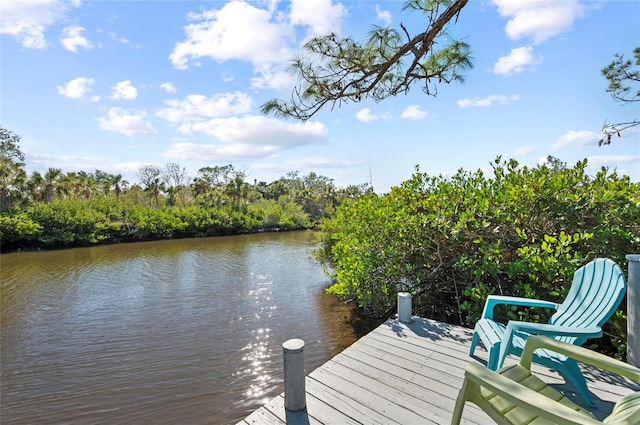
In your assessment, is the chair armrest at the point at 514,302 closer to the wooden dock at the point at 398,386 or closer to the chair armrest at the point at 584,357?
the wooden dock at the point at 398,386

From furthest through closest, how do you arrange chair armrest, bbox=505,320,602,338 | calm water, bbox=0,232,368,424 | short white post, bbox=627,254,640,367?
calm water, bbox=0,232,368,424 → short white post, bbox=627,254,640,367 → chair armrest, bbox=505,320,602,338

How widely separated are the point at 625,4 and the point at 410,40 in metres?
2.50

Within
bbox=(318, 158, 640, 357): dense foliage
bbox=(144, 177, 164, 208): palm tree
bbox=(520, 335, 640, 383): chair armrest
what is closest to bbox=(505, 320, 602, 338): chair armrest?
bbox=(520, 335, 640, 383): chair armrest

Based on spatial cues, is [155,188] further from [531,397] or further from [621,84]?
[531,397]

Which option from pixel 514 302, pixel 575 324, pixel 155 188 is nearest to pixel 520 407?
pixel 575 324

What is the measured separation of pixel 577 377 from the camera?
1.93 meters

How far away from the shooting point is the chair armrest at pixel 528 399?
45.4 inches

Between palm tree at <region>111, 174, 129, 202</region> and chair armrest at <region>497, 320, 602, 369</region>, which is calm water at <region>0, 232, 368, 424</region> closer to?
chair armrest at <region>497, 320, 602, 369</region>

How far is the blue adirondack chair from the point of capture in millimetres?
1923

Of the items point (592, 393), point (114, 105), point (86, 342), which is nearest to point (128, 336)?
point (86, 342)

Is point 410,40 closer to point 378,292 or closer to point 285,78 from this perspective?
point 285,78

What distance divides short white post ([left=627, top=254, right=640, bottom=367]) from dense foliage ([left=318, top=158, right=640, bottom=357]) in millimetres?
493

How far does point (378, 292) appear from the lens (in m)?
4.58

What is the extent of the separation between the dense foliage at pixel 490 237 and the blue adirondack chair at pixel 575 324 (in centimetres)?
60
